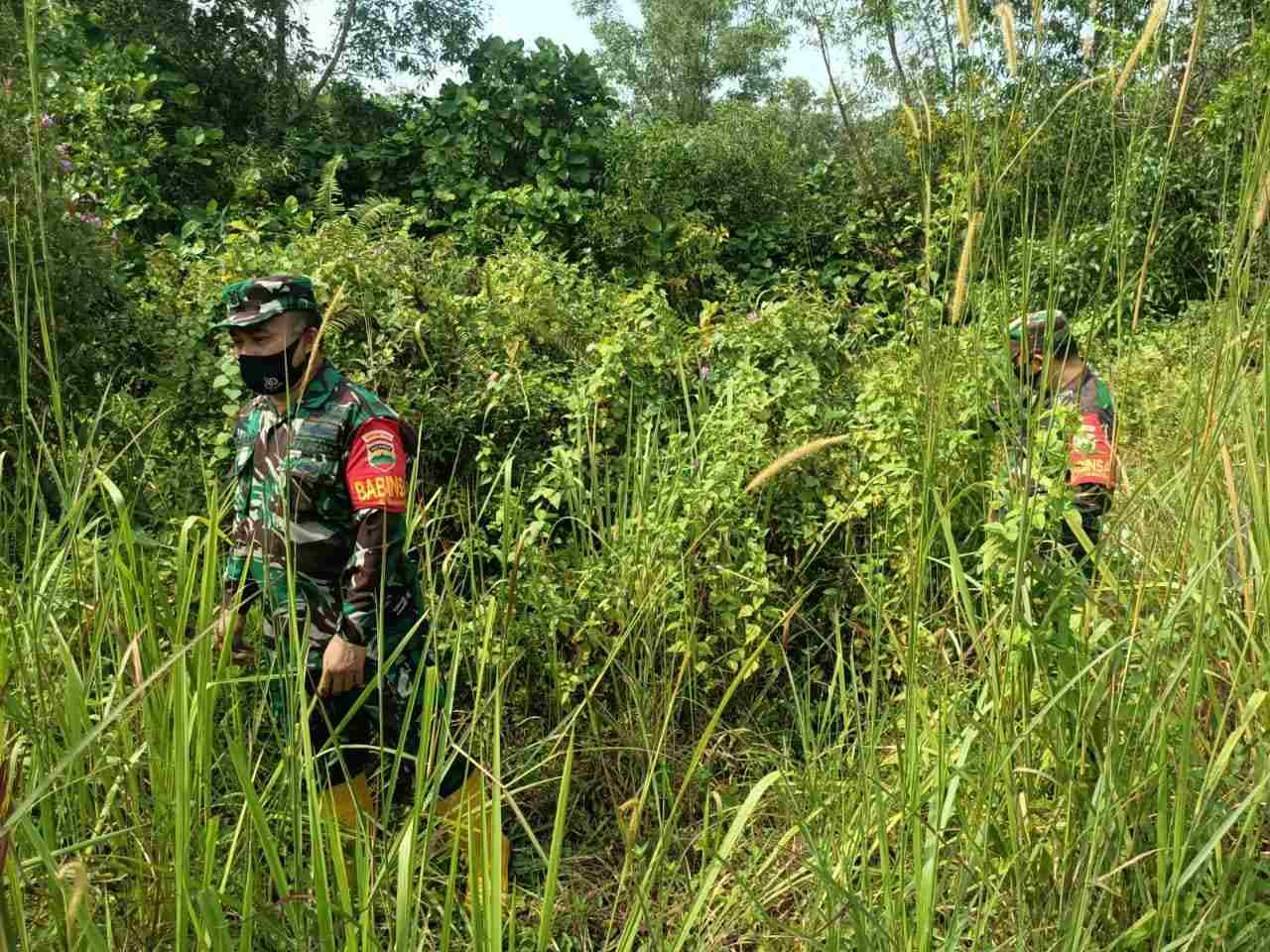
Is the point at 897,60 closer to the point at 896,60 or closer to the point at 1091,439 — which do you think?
the point at 896,60

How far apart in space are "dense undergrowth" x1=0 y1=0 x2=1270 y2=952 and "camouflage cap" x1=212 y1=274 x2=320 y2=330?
27cm

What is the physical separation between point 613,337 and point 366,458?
6.56 ft

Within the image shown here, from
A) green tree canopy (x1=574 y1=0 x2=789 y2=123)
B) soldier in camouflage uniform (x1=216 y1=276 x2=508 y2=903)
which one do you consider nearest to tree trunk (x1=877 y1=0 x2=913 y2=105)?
soldier in camouflage uniform (x1=216 y1=276 x2=508 y2=903)

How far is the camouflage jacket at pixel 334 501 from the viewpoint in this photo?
2680 millimetres

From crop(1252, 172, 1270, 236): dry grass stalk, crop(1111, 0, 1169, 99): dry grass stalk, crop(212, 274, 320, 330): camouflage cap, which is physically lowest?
crop(1252, 172, 1270, 236): dry grass stalk

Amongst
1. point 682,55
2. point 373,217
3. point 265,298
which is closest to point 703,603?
point 265,298

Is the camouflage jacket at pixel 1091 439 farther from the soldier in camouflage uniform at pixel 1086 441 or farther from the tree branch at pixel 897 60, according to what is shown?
the tree branch at pixel 897 60

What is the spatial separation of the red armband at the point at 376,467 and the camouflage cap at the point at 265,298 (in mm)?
310

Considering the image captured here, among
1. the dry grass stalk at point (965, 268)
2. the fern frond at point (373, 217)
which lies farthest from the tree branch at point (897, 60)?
the fern frond at point (373, 217)

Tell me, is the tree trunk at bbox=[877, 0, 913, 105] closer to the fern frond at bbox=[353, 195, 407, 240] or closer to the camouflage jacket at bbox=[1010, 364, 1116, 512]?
the camouflage jacket at bbox=[1010, 364, 1116, 512]

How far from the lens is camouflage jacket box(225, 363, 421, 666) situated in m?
2.68

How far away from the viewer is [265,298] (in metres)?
2.66

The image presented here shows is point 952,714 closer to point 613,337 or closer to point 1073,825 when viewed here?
point 1073,825

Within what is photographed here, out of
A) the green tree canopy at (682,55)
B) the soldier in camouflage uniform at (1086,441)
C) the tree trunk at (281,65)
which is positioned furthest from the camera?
the green tree canopy at (682,55)
